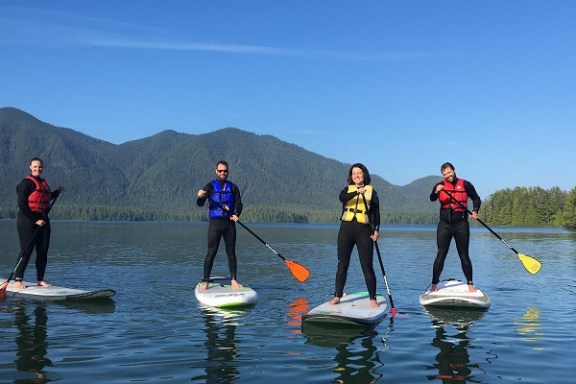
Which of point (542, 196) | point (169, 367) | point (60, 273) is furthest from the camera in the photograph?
point (542, 196)

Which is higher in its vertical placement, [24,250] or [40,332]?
[24,250]

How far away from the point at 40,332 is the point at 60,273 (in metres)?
9.51

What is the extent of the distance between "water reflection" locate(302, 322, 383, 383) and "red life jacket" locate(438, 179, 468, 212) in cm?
401

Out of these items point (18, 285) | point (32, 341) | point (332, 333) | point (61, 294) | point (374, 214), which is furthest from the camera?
point (18, 285)

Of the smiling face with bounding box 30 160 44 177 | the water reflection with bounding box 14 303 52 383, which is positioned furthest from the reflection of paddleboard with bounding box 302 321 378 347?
the smiling face with bounding box 30 160 44 177

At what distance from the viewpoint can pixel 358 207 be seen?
9.99 meters

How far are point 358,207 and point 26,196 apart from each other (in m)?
7.39

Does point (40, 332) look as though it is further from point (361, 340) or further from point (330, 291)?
point (330, 291)

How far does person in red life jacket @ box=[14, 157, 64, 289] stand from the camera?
1209cm

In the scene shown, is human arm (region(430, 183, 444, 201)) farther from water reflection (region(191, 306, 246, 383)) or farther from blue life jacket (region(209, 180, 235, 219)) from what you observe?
water reflection (region(191, 306, 246, 383))

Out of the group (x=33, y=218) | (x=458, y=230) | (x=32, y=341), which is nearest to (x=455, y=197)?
(x=458, y=230)

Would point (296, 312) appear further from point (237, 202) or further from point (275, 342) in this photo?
point (237, 202)

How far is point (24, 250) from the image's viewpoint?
39.6ft

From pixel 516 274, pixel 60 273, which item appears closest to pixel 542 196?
pixel 516 274
